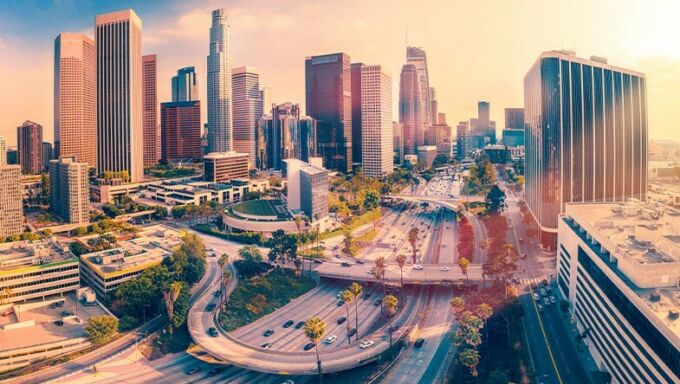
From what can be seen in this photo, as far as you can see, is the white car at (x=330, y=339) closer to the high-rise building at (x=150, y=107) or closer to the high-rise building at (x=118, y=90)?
the high-rise building at (x=118, y=90)

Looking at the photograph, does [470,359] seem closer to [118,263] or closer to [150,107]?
[118,263]

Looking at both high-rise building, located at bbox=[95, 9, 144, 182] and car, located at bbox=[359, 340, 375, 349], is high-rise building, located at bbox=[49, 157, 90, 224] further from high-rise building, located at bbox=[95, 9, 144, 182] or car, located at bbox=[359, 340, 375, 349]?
car, located at bbox=[359, 340, 375, 349]

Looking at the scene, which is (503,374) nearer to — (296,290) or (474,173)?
(296,290)

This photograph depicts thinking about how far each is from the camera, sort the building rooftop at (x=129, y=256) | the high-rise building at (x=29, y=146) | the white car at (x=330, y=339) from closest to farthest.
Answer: the white car at (x=330, y=339), the building rooftop at (x=129, y=256), the high-rise building at (x=29, y=146)

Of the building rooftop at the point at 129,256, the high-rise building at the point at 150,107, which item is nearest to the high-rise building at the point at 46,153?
the high-rise building at the point at 150,107

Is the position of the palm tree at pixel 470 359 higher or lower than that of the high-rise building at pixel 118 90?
lower

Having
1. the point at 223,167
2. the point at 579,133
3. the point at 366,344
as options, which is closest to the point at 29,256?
the point at 366,344
